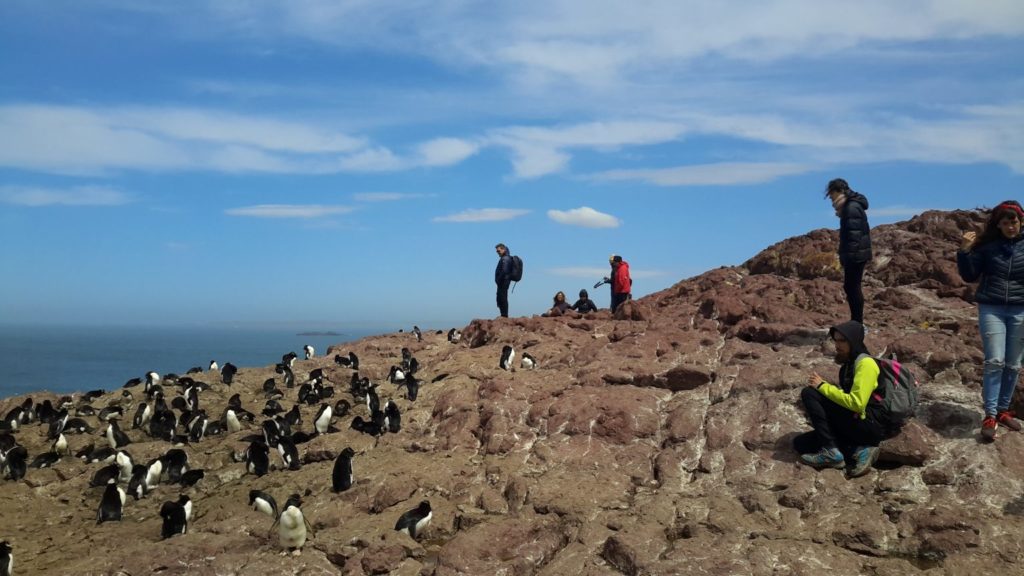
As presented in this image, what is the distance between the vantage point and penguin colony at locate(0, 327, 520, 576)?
516 inches

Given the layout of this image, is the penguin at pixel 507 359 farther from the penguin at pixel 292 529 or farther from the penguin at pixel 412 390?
the penguin at pixel 292 529

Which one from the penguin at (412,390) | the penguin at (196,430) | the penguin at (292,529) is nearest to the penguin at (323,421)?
the penguin at (412,390)

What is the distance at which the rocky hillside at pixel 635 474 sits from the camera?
10.0 metres

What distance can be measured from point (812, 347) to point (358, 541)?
972 centimetres

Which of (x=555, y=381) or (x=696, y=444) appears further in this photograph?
(x=555, y=381)

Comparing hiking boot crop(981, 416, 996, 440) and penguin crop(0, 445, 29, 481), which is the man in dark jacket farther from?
hiking boot crop(981, 416, 996, 440)

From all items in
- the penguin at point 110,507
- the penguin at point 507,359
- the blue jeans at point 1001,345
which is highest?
the blue jeans at point 1001,345

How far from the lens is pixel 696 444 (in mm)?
13078

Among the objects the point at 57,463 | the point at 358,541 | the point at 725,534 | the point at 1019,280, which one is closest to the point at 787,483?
the point at 725,534

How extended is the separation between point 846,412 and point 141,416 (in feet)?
58.9

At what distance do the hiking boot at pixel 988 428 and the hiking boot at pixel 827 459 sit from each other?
2.07m

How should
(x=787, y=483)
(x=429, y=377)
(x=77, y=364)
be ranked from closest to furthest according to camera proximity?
1. (x=787, y=483)
2. (x=429, y=377)
3. (x=77, y=364)

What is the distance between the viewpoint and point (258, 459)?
1523 cm

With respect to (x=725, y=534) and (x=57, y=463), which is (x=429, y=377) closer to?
(x=57, y=463)
